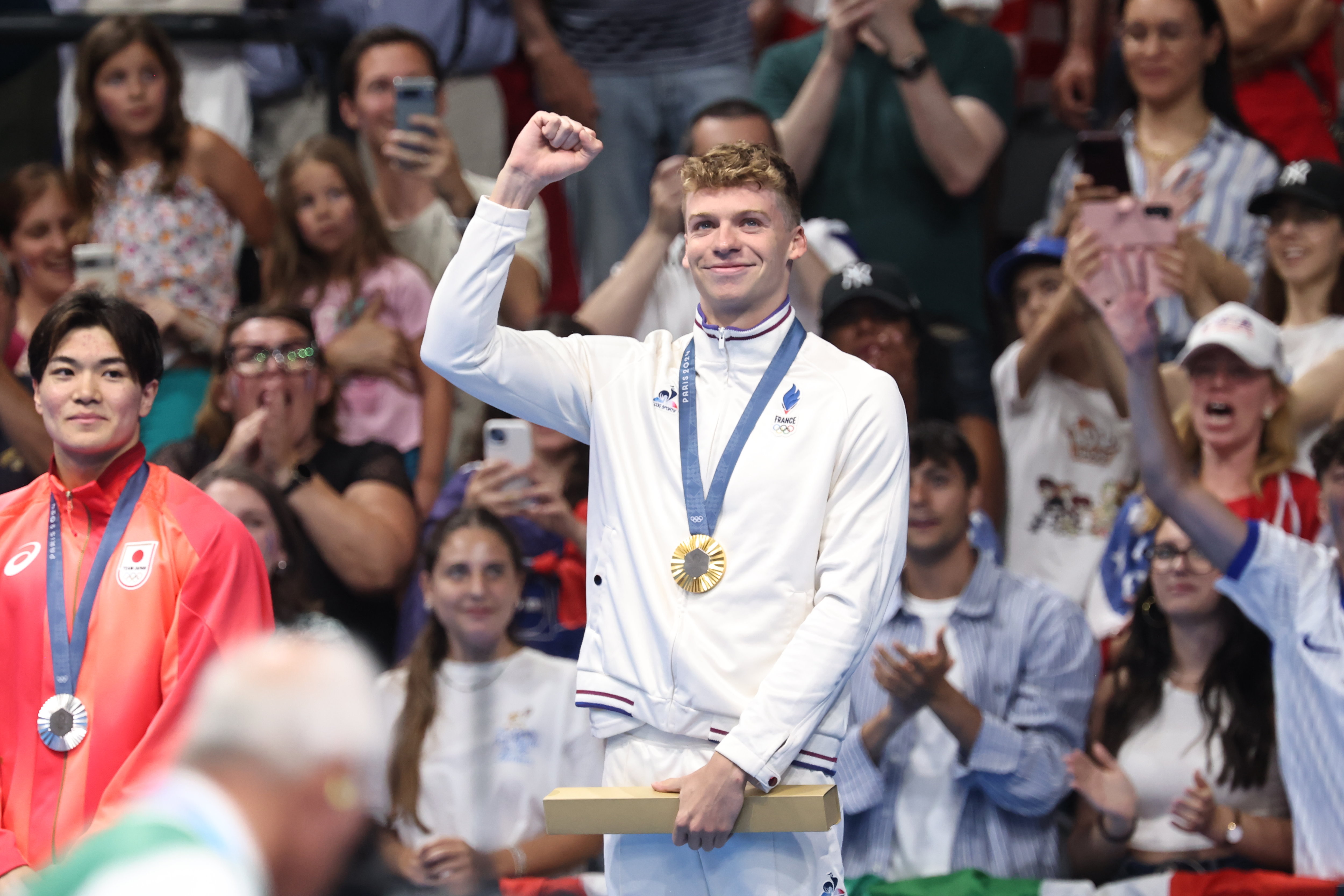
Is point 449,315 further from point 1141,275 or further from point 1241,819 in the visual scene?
point 1241,819

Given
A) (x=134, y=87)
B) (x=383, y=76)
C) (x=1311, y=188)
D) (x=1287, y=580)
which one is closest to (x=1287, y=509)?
(x=1287, y=580)

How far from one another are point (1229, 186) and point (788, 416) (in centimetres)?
347

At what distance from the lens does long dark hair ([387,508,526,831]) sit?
5020 millimetres

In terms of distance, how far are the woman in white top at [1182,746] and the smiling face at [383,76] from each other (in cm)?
329

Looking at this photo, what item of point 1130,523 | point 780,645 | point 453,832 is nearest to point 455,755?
point 453,832

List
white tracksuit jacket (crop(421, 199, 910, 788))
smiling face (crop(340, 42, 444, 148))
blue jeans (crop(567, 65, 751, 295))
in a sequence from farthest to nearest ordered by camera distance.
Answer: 1. blue jeans (crop(567, 65, 751, 295))
2. smiling face (crop(340, 42, 444, 148))
3. white tracksuit jacket (crop(421, 199, 910, 788))

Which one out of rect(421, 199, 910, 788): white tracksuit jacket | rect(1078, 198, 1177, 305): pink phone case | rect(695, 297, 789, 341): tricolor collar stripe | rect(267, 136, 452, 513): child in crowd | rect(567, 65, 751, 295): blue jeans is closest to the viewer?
rect(421, 199, 910, 788): white tracksuit jacket

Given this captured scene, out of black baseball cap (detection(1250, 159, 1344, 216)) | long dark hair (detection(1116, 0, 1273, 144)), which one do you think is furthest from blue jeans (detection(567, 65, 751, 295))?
black baseball cap (detection(1250, 159, 1344, 216))

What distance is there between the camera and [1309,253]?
571 cm

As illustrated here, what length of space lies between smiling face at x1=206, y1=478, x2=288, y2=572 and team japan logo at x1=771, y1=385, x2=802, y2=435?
2.23 m

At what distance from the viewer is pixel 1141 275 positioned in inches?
190

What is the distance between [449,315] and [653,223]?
2392 millimetres

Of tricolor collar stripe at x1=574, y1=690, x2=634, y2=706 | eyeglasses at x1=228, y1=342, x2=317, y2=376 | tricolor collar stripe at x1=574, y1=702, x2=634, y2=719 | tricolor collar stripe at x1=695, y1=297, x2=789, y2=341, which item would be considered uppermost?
eyeglasses at x1=228, y1=342, x2=317, y2=376

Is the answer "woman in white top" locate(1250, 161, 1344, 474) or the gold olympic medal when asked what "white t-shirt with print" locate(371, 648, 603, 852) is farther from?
"woman in white top" locate(1250, 161, 1344, 474)
